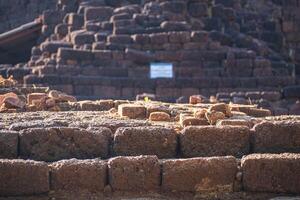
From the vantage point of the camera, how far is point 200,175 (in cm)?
704

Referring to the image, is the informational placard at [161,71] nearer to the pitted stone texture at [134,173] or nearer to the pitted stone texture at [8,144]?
the pitted stone texture at [8,144]

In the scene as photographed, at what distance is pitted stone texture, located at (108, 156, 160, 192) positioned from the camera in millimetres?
7023

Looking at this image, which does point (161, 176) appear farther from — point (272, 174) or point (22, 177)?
point (22, 177)

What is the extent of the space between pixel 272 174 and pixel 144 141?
1.45 m

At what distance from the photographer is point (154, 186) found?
7.10 m

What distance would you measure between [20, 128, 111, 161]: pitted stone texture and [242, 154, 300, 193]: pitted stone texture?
5.34 feet

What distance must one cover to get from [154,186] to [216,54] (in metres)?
14.8

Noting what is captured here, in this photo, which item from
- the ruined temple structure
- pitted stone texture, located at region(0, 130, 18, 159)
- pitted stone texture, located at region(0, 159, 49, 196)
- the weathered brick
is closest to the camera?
pitted stone texture, located at region(0, 159, 49, 196)

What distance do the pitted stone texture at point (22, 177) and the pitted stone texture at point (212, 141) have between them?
63.4 inches

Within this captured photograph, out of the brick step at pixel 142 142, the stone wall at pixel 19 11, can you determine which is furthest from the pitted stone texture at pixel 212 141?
the stone wall at pixel 19 11

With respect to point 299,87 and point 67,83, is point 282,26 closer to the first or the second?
point 299,87

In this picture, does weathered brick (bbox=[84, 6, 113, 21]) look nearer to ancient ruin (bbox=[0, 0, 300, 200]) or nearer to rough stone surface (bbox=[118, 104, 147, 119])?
ancient ruin (bbox=[0, 0, 300, 200])

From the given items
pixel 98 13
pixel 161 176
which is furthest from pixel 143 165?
pixel 98 13

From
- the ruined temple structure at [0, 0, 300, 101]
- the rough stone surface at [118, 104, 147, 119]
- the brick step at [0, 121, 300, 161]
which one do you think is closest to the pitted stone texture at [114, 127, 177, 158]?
the brick step at [0, 121, 300, 161]
